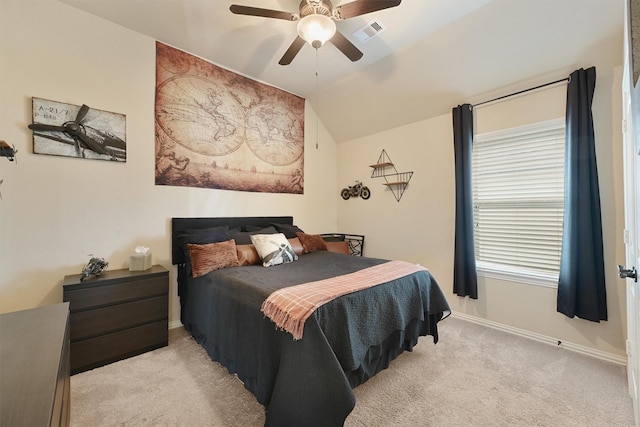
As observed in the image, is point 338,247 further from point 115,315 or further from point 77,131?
point 77,131

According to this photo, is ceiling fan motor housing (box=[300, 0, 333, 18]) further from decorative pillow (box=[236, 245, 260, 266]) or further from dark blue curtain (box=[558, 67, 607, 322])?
dark blue curtain (box=[558, 67, 607, 322])

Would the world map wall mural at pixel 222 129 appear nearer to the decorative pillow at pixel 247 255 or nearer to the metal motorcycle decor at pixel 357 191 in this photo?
the metal motorcycle decor at pixel 357 191

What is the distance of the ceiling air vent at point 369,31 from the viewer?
2500 millimetres

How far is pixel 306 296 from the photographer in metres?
1.62

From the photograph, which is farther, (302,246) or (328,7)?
(302,246)

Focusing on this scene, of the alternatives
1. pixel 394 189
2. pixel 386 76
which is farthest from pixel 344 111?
pixel 394 189

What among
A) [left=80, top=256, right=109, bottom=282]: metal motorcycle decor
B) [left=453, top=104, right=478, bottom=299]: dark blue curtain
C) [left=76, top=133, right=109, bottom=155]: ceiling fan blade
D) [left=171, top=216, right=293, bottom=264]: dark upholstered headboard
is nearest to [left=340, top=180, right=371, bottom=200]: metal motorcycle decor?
[left=171, top=216, right=293, bottom=264]: dark upholstered headboard

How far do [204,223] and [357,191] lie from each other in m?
2.46

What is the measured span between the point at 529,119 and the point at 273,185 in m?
3.15

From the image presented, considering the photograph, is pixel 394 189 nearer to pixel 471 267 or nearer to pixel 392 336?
pixel 471 267

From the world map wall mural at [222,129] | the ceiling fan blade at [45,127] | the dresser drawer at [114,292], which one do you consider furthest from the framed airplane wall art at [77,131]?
the dresser drawer at [114,292]

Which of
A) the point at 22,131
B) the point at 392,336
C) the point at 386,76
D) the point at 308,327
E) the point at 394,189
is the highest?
the point at 386,76

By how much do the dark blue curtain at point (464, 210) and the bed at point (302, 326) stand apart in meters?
0.92

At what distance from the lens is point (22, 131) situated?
2.14 m
